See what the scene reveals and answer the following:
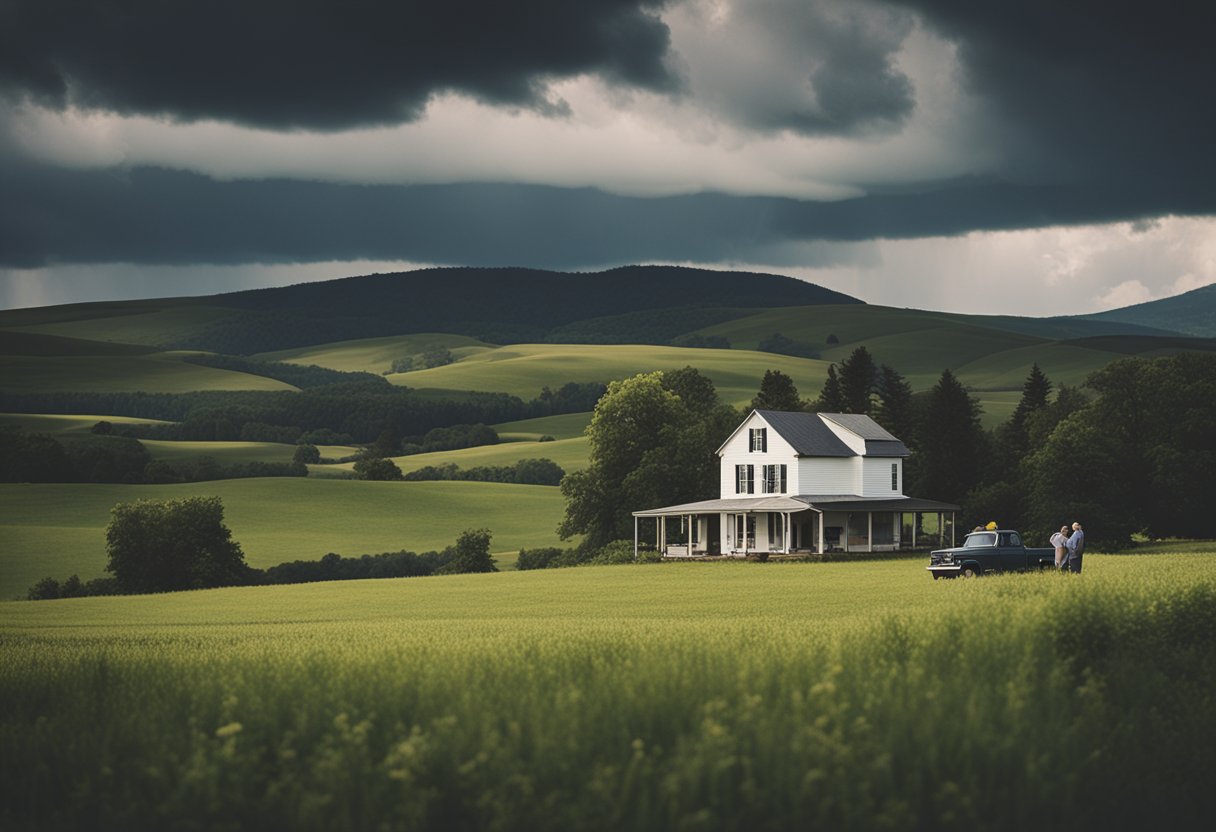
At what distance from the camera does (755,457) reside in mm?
98500

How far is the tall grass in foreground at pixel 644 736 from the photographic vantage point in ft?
48.2

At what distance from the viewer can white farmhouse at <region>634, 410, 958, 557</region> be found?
9306 cm

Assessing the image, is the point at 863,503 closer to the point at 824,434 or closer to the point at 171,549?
the point at 824,434

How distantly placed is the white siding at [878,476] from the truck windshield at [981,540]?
4420 cm

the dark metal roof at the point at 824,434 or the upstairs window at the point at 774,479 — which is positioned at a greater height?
the dark metal roof at the point at 824,434

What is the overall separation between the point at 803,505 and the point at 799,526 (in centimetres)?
708

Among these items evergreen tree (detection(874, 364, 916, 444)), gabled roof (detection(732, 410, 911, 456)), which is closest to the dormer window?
gabled roof (detection(732, 410, 911, 456))

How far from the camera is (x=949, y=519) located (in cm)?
11844

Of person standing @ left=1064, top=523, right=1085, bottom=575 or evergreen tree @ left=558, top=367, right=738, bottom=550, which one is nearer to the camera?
person standing @ left=1064, top=523, right=1085, bottom=575

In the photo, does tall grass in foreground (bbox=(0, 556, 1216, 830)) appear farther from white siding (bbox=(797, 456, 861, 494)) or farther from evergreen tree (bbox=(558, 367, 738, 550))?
evergreen tree (bbox=(558, 367, 738, 550))

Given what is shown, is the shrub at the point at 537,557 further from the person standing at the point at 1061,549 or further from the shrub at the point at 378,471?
the person standing at the point at 1061,549

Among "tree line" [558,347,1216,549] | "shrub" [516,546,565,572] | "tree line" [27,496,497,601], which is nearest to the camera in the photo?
"tree line" [558,347,1216,549]

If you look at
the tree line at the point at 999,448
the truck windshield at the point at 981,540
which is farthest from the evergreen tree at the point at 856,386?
the truck windshield at the point at 981,540

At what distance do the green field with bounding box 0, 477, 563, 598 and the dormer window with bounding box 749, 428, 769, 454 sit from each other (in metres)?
29.8
